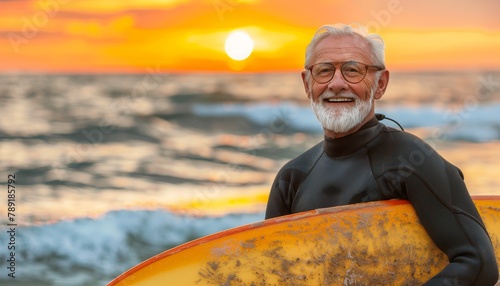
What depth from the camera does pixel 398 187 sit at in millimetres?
2758

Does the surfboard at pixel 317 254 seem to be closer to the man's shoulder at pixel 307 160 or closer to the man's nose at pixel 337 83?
the man's shoulder at pixel 307 160

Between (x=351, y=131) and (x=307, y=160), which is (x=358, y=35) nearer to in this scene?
(x=351, y=131)

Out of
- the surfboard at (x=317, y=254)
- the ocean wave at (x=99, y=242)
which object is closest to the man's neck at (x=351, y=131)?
the surfboard at (x=317, y=254)

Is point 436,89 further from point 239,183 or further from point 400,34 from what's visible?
point 239,183

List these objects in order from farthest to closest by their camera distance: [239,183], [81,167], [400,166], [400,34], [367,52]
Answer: [400,34], [81,167], [239,183], [367,52], [400,166]

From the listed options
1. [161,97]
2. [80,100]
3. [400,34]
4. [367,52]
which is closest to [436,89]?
[400,34]

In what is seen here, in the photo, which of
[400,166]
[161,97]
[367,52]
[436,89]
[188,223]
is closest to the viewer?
[400,166]

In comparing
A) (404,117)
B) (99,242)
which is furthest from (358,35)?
(404,117)

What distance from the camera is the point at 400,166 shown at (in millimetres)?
2697

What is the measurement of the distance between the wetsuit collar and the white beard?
0.11ft

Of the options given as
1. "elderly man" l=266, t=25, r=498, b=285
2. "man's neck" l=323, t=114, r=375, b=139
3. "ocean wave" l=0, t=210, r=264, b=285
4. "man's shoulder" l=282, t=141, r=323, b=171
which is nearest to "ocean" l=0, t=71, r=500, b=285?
"ocean wave" l=0, t=210, r=264, b=285

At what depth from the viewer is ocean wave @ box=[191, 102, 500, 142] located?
1503 centimetres

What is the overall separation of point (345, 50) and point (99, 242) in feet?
18.5

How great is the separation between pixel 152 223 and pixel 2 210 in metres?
1.64
